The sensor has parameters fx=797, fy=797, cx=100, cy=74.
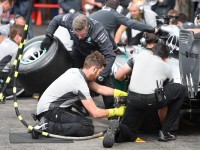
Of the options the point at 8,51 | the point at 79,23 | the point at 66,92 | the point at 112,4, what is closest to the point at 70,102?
the point at 66,92

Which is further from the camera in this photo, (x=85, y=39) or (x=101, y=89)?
(x=85, y=39)

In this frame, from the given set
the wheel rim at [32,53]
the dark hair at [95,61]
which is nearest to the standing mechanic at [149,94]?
the dark hair at [95,61]

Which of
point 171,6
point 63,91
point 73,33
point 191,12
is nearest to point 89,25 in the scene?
point 73,33

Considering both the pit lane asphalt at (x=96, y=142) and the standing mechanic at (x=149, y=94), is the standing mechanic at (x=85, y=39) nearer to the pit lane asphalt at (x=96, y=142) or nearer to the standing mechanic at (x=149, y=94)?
the pit lane asphalt at (x=96, y=142)

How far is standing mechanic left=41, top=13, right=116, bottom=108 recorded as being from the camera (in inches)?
383

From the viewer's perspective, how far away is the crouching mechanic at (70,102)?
898cm

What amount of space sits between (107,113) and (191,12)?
10315 millimetres

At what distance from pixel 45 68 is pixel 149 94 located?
2.06 meters

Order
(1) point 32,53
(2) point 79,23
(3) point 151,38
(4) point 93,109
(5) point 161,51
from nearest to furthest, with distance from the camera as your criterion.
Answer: (4) point 93,109
(5) point 161,51
(2) point 79,23
(3) point 151,38
(1) point 32,53

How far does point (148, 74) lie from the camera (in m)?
8.97

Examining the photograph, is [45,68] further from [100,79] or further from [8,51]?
[8,51]

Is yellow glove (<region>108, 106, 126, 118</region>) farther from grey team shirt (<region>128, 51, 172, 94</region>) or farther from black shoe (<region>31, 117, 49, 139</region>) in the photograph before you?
black shoe (<region>31, 117, 49, 139</region>)

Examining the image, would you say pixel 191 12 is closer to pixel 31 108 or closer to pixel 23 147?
pixel 31 108

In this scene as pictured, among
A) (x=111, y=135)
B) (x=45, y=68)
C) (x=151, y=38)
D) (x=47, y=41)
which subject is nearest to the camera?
(x=111, y=135)
